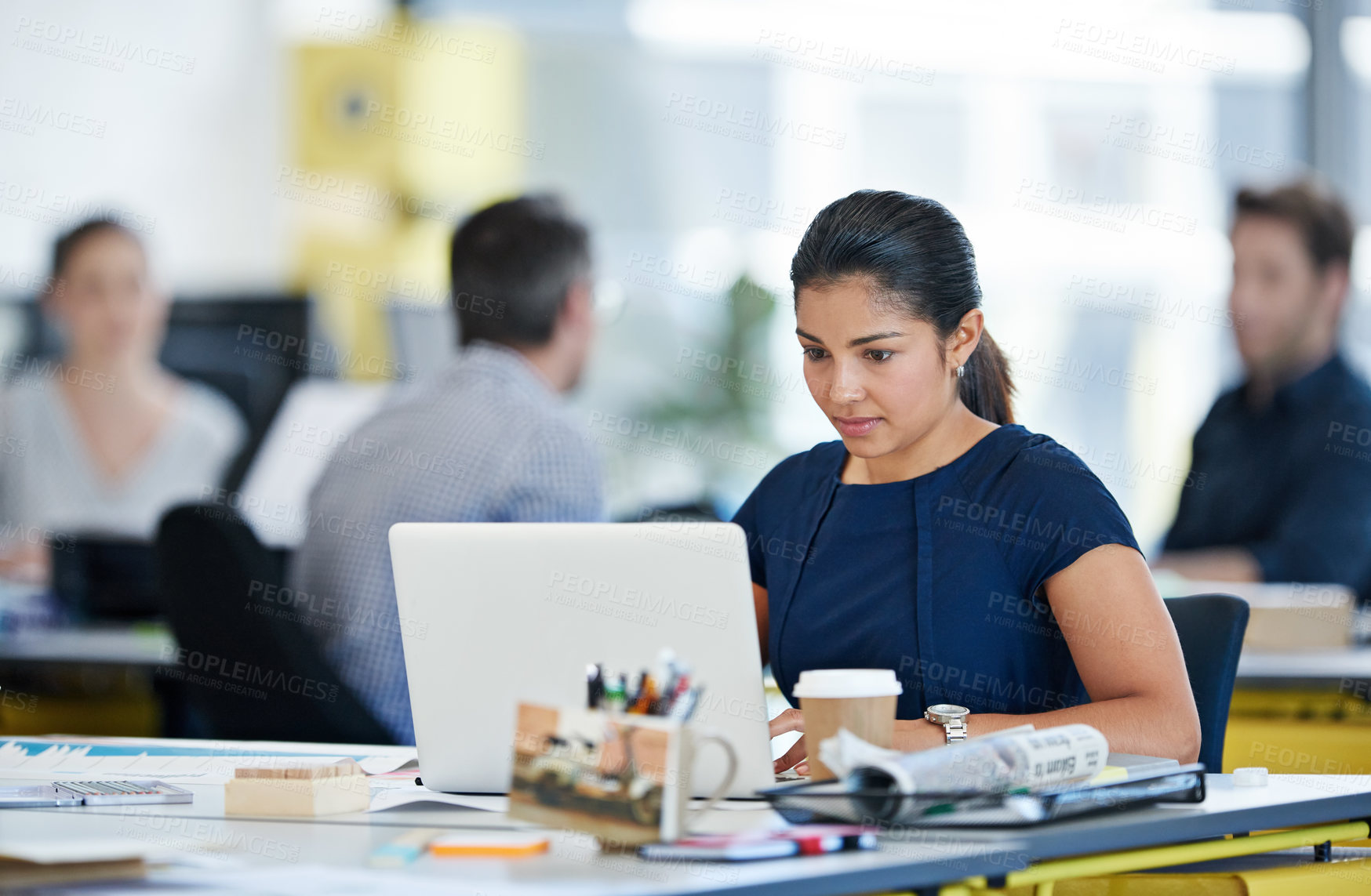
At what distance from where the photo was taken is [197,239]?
561cm

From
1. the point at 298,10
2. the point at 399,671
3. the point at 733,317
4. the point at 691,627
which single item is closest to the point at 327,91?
the point at 298,10

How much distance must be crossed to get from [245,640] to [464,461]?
1.40 feet

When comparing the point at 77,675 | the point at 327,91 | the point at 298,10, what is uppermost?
the point at 298,10

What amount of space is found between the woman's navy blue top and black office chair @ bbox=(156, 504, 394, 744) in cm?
70

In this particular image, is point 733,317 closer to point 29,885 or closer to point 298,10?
point 298,10

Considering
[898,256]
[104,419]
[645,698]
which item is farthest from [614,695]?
[104,419]

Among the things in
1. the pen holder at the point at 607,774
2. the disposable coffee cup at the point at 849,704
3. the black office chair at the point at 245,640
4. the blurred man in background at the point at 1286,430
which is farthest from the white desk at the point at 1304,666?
the pen holder at the point at 607,774

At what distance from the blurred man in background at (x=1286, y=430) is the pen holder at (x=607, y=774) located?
7.60ft

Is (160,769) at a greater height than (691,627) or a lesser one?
lesser

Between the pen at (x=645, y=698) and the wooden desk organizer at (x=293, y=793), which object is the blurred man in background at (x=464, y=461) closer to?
the wooden desk organizer at (x=293, y=793)

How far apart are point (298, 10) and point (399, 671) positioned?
4237 mm

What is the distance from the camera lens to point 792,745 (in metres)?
1.56

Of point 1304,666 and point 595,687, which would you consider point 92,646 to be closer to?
point 595,687

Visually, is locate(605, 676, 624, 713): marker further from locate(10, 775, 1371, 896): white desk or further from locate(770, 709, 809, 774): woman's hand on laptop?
locate(770, 709, 809, 774): woman's hand on laptop
